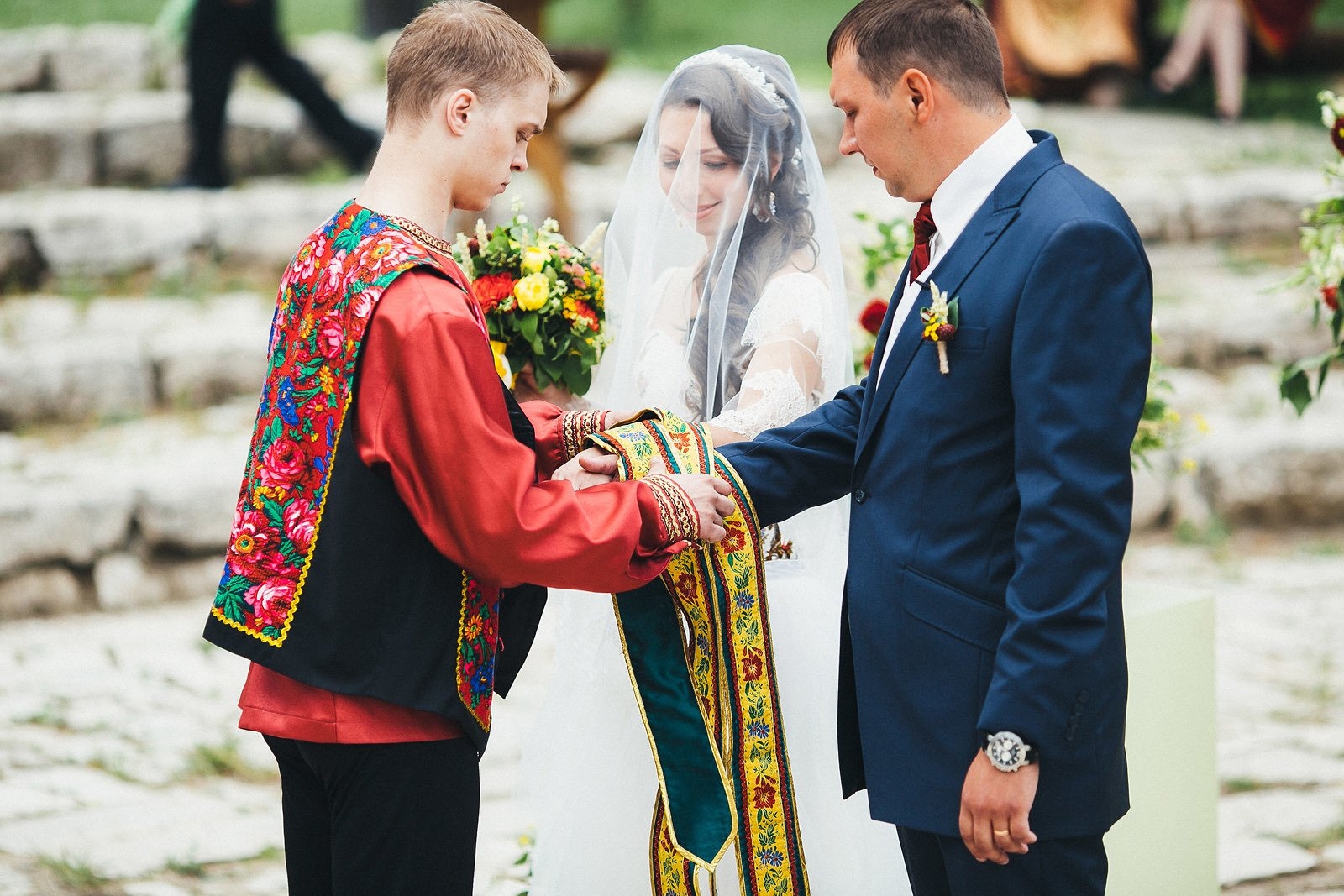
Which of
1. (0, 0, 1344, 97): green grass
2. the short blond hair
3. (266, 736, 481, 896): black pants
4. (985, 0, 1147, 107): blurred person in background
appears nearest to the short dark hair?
the short blond hair

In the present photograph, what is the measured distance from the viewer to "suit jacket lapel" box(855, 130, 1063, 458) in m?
2.12

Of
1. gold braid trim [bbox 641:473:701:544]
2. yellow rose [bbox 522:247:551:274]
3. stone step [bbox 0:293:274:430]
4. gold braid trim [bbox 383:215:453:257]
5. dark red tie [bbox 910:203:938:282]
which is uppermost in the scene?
stone step [bbox 0:293:274:430]

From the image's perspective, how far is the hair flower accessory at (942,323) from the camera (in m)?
2.10

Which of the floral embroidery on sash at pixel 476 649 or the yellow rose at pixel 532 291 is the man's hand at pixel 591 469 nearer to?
the floral embroidery on sash at pixel 476 649

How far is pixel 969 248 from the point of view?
2143 millimetres

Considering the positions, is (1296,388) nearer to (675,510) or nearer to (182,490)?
(675,510)

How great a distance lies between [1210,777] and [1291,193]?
23.9ft

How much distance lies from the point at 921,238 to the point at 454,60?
807mm

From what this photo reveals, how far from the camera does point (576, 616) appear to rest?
121 inches

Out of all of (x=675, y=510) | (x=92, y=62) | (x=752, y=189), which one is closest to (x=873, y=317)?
(x=752, y=189)

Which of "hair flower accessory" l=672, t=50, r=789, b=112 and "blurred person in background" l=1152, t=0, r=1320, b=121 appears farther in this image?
"blurred person in background" l=1152, t=0, r=1320, b=121

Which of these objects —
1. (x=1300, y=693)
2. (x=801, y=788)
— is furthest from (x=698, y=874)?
(x=1300, y=693)

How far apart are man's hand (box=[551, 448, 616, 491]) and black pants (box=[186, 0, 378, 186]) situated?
667 centimetres

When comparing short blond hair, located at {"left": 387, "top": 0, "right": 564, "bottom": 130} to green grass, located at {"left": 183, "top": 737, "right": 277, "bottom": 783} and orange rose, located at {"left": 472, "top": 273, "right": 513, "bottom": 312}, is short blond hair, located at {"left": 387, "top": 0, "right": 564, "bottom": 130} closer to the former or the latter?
orange rose, located at {"left": 472, "top": 273, "right": 513, "bottom": 312}
